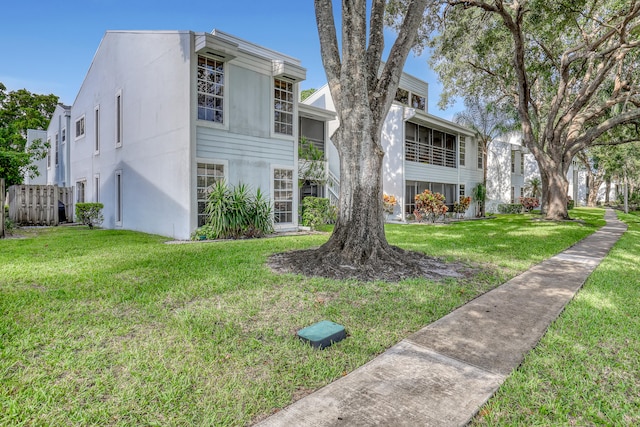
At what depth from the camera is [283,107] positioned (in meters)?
12.4

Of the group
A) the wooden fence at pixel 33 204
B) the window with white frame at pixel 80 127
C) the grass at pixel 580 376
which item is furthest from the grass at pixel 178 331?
the window with white frame at pixel 80 127

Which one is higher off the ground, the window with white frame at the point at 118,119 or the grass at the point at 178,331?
the window with white frame at the point at 118,119

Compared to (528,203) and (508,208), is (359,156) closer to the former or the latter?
(508,208)

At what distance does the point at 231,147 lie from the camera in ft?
35.3

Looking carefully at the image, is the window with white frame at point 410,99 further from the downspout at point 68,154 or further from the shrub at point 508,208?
the downspout at point 68,154

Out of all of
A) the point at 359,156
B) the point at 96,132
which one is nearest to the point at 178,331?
the point at 359,156

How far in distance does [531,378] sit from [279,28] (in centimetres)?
1471

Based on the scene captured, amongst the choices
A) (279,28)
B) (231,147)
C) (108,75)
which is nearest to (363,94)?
(231,147)

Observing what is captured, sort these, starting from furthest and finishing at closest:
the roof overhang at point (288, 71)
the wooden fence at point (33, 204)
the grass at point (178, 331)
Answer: the wooden fence at point (33, 204), the roof overhang at point (288, 71), the grass at point (178, 331)

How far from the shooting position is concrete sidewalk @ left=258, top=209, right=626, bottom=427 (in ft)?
7.07

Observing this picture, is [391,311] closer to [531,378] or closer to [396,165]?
[531,378]

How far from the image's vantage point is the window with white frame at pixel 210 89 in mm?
10211

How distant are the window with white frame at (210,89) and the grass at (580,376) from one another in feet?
32.4

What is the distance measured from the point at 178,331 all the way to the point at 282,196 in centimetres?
923
